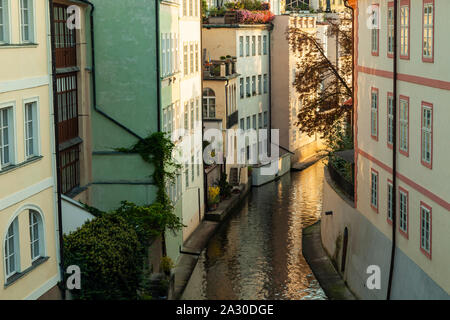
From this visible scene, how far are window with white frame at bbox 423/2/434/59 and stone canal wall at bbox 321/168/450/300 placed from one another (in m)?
5.15

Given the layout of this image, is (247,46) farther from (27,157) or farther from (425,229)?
(27,157)

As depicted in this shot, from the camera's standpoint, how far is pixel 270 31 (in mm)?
63594

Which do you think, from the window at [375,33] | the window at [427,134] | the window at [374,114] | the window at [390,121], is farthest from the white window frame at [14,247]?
the window at [375,33]

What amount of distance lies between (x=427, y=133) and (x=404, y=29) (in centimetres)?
350

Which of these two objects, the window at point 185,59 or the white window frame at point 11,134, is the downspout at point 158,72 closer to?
the window at point 185,59

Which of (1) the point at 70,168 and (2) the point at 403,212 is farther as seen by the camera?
(1) the point at 70,168

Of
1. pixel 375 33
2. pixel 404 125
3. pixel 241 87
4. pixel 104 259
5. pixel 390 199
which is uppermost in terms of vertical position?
pixel 375 33

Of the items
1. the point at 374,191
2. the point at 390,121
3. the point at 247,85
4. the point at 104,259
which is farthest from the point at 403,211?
the point at 247,85

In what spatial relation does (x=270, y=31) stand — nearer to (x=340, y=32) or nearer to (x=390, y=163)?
(x=340, y=32)

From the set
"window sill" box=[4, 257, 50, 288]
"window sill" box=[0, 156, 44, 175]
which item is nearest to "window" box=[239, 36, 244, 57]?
"window sill" box=[0, 156, 44, 175]

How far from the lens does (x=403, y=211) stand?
987 inches

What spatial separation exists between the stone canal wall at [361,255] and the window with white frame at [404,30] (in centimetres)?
516

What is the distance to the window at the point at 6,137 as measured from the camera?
1869 cm

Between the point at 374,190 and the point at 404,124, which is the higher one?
the point at 404,124
